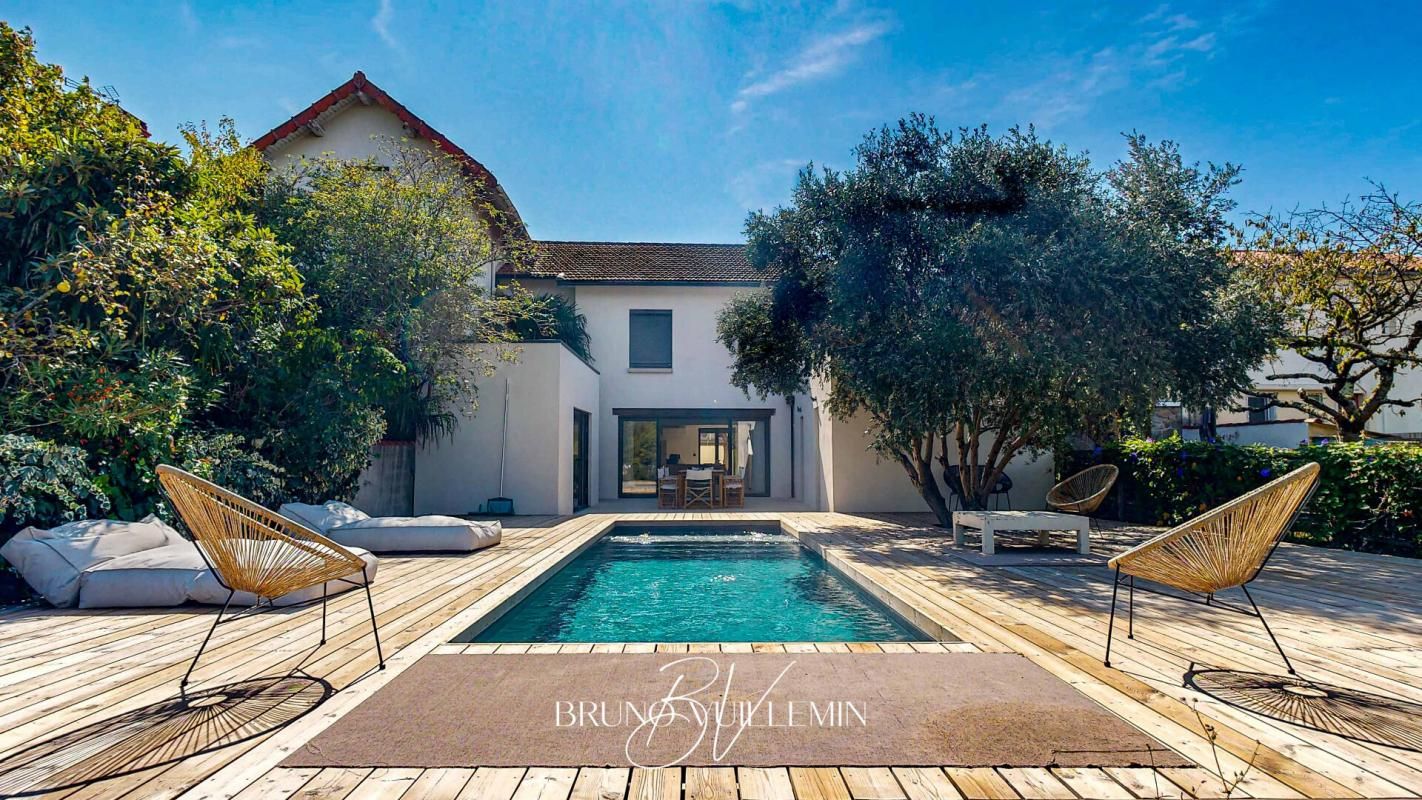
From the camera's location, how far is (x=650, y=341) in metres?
15.2

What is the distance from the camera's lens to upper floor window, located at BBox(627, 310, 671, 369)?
15195 mm

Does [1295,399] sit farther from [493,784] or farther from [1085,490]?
[493,784]

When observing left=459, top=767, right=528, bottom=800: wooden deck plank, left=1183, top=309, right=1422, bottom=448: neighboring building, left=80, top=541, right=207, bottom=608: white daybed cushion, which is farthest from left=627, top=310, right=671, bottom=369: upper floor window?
left=459, top=767, right=528, bottom=800: wooden deck plank

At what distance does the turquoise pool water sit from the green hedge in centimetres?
475

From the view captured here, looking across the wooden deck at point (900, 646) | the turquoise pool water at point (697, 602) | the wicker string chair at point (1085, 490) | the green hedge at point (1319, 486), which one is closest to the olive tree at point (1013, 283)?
the wicker string chair at point (1085, 490)

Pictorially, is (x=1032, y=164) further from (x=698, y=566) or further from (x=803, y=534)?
(x=698, y=566)

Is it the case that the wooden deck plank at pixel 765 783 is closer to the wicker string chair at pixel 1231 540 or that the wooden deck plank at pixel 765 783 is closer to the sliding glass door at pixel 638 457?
the wicker string chair at pixel 1231 540

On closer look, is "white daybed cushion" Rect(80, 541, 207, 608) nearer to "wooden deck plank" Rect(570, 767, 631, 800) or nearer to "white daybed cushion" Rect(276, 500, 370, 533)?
"white daybed cushion" Rect(276, 500, 370, 533)

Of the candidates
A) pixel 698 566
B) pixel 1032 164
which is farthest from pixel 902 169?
pixel 698 566

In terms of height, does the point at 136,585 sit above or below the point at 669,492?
below

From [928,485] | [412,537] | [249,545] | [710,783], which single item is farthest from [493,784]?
[928,485]

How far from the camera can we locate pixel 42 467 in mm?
4535

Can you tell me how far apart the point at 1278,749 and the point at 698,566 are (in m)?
5.58

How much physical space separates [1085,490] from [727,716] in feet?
22.7
